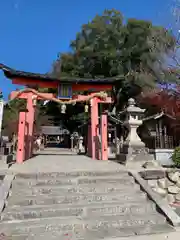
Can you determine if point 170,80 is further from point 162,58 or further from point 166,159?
point 166,159

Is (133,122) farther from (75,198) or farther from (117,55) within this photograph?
(117,55)

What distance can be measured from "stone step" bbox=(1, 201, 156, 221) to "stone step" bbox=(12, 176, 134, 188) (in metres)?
0.98

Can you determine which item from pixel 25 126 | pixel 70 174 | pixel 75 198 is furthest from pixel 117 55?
pixel 75 198

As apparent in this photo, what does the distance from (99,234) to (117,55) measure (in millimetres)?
26675

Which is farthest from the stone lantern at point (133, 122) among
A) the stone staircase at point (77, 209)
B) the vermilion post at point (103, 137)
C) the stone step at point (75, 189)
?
the stone step at point (75, 189)

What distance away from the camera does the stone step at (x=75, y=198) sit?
4719 millimetres

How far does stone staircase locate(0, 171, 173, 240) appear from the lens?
3973mm

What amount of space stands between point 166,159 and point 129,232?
25.9ft

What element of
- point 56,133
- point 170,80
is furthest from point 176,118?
point 56,133

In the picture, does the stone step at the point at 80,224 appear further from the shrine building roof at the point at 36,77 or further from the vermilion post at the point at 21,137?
the shrine building roof at the point at 36,77

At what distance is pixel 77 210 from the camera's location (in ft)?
14.9

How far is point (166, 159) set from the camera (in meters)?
11.1

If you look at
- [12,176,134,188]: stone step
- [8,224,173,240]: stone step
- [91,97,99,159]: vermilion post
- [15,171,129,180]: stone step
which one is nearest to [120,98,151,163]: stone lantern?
[15,171,129,180]: stone step

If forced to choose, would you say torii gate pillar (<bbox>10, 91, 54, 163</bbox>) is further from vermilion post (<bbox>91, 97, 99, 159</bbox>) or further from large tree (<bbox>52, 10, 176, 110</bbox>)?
large tree (<bbox>52, 10, 176, 110</bbox>)
